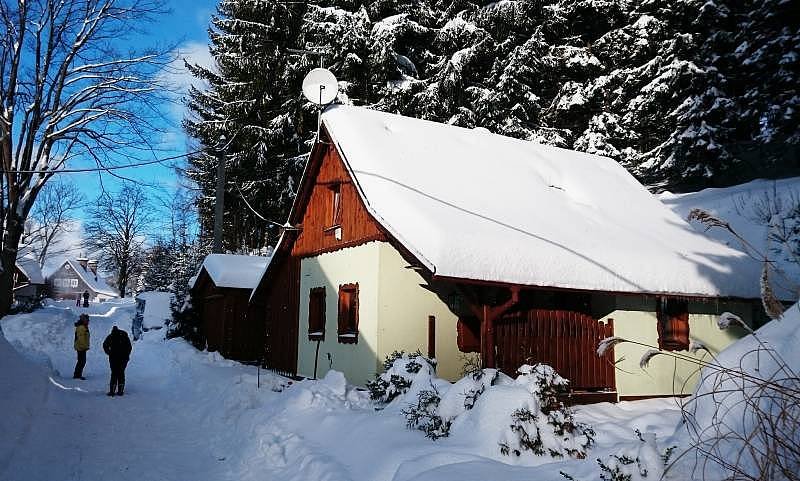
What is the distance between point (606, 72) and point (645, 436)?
87.8 ft

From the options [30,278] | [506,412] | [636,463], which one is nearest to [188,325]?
[506,412]

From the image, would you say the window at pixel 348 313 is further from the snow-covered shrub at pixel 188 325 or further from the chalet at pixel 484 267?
the snow-covered shrub at pixel 188 325

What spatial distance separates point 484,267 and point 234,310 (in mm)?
13299

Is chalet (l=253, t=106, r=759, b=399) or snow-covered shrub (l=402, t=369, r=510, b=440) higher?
chalet (l=253, t=106, r=759, b=399)

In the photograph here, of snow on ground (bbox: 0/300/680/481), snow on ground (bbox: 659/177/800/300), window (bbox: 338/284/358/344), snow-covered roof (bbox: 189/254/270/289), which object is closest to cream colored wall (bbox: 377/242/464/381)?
window (bbox: 338/284/358/344)

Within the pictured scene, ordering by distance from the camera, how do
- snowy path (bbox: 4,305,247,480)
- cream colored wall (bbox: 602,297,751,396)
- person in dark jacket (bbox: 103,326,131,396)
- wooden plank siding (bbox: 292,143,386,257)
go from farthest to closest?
person in dark jacket (bbox: 103,326,131,396) → wooden plank siding (bbox: 292,143,386,257) → cream colored wall (bbox: 602,297,751,396) → snowy path (bbox: 4,305,247,480)

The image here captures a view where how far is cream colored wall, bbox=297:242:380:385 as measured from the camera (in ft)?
39.3

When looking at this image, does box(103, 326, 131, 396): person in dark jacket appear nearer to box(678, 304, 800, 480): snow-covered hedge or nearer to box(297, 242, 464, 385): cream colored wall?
box(297, 242, 464, 385): cream colored wall

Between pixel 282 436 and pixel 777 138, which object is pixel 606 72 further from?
pixel 282 436

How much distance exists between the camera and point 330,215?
47.9 ft

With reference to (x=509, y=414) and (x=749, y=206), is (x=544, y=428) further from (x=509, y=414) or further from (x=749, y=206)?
(x=749, y=206)

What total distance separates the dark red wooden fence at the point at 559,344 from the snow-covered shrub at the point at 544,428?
11.9 ft

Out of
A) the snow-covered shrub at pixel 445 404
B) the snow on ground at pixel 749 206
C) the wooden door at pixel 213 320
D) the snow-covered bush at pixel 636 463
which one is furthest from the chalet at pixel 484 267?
the wooden door at pixel 213 320

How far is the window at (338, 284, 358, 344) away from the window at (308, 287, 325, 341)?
4.13 ft
